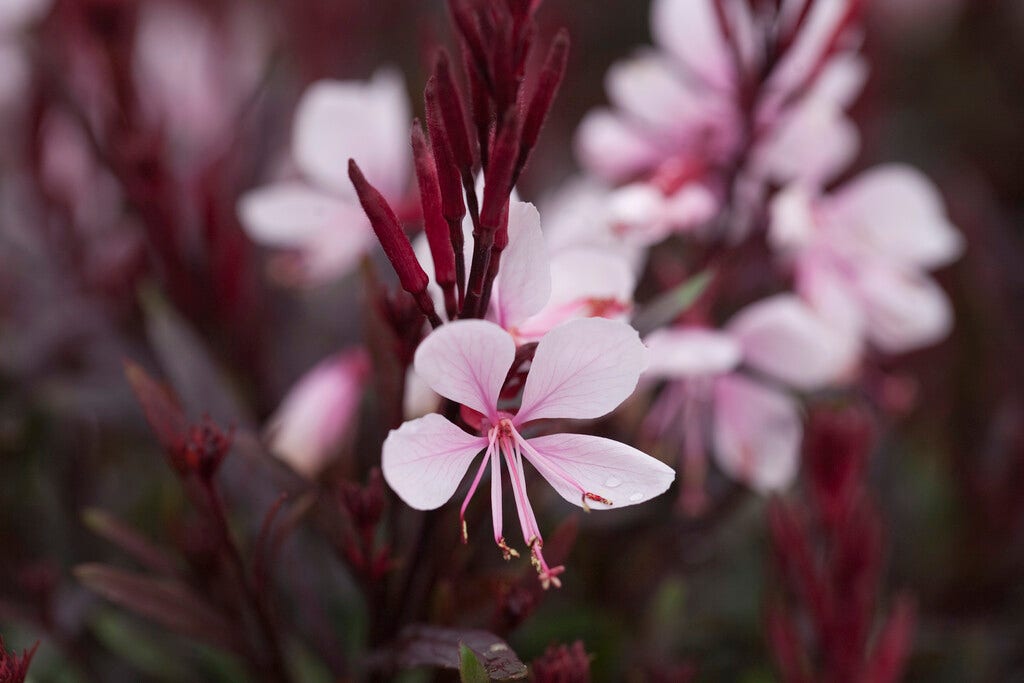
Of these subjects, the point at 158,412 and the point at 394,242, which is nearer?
the point at 394,242

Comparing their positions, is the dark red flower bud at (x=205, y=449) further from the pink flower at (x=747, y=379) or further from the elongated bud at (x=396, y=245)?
the pink flower at (x=747, y=379)

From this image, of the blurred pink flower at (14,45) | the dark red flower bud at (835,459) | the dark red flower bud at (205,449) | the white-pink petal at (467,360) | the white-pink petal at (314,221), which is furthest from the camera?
the blurred pink flower at (14,45)

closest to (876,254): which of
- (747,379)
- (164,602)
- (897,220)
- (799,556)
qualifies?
(897,220)

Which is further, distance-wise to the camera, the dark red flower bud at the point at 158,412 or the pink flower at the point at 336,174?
the pink flower at the point at 336,174

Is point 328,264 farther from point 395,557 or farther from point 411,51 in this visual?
point 411,51

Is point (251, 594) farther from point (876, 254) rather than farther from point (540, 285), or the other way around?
point (876, 254)

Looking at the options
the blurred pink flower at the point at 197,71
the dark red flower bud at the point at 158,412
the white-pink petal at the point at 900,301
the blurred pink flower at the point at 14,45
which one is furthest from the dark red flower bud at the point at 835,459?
the blurred pink flower at the point at 14,45

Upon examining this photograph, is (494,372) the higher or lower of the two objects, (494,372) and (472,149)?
the lower
